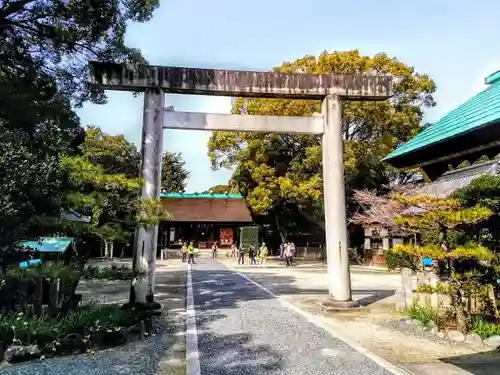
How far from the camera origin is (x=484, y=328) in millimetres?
7066

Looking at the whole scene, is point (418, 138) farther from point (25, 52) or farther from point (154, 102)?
point (25, 52)

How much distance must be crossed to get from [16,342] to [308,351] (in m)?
4.24

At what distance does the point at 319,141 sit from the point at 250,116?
51.7 feet

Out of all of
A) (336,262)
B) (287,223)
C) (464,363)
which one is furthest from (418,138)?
(287,223)

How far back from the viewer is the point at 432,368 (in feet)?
18.9

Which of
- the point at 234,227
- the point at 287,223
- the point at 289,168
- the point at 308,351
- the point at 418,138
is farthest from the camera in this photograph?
the point at 234,227

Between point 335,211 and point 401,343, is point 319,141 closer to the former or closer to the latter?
point 335,211

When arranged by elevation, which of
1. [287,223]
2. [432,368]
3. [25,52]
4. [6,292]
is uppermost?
[25,52]

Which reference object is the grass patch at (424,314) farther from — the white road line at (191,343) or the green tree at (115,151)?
the green tree at (115,151)

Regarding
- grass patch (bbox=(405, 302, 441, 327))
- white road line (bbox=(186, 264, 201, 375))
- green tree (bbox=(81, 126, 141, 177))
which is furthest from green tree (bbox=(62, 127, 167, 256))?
green tree (bbox=(81, 126, 141, 177))

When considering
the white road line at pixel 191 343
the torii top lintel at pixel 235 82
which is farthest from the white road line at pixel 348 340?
the torii top lintel at pixel 235 82

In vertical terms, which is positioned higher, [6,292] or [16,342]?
[6,292]

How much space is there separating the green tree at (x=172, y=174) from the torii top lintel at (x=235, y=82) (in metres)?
34.1

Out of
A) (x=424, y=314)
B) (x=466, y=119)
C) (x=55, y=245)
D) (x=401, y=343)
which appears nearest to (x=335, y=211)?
(x=424, y=314)
